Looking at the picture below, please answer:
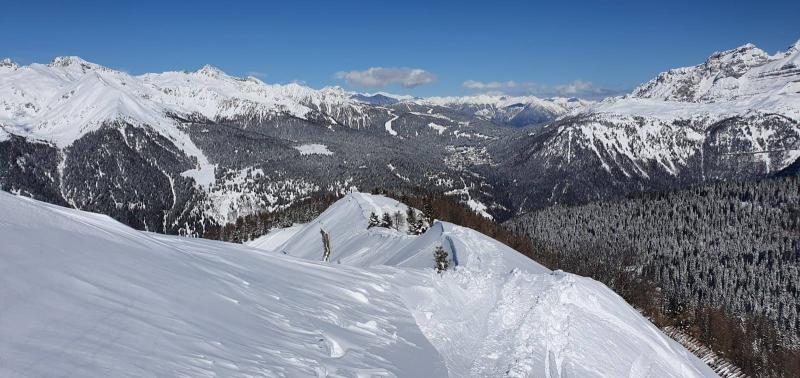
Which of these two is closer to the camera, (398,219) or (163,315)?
(163,315)

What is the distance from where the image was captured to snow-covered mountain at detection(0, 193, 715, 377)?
10484 mm

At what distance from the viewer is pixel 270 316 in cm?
1673

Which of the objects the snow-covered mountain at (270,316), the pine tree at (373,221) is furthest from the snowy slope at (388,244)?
the snow-covered mountain at (270,316)

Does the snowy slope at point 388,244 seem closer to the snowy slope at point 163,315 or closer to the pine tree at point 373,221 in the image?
the pine tree at point 373,221

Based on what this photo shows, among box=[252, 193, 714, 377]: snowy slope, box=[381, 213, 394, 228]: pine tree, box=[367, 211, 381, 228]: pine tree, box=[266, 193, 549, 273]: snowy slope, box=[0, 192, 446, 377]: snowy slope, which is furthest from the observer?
box=[381, 213, 394, 228]: pine tree

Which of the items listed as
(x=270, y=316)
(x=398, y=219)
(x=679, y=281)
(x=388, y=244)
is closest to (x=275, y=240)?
(x=398, y=219)

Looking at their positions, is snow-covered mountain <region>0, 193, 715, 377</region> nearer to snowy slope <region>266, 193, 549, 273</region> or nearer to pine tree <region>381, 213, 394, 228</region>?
snowy slope <region>266, 193, 549, 273</region>

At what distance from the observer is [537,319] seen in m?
A: 22.4

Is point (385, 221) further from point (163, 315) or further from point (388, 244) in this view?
point (163, 315)

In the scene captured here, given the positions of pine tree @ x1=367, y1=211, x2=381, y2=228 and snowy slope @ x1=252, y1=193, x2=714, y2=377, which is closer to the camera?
snowy slope @ x1=252, y1=193, x2=714, y2=377

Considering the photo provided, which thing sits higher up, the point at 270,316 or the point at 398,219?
the point at 398,219

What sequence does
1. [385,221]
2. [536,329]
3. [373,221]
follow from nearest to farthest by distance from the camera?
[536,329] → [373,221] → [385,221]

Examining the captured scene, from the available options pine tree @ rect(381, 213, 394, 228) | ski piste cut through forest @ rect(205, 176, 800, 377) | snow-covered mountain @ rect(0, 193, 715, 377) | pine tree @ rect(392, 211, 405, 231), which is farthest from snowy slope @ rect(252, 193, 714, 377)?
pine tree @ rect(392, 211, 405, 231)

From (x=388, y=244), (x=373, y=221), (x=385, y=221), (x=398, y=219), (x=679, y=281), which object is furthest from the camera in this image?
(x=679, y=281)
